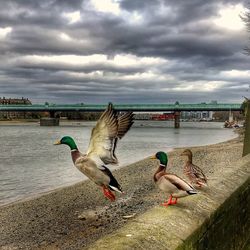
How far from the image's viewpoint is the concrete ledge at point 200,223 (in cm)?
270

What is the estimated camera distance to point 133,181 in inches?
902

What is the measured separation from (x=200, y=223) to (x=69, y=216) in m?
11.7

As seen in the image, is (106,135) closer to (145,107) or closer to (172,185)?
(172,185)

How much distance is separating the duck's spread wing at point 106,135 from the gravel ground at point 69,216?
3633 mm

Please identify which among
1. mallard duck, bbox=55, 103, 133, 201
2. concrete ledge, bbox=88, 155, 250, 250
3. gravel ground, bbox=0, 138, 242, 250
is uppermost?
mallard duck, bbox=55, 103, 133, 201

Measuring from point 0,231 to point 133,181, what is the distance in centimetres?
Answer: 1058

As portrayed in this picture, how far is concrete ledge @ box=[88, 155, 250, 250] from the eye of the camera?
106 inches

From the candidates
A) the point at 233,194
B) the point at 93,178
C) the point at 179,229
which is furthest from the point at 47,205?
the point at 179,229

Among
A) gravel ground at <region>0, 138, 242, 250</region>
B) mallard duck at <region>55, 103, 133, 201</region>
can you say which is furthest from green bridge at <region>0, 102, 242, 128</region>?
mallard duck at <region>55, 103, 133, 201</region>

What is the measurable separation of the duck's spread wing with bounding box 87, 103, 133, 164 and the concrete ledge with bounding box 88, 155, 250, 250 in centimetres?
137

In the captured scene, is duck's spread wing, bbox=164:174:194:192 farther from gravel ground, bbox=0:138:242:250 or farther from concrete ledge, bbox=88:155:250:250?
gravel ground, bbox=0:138:242:250

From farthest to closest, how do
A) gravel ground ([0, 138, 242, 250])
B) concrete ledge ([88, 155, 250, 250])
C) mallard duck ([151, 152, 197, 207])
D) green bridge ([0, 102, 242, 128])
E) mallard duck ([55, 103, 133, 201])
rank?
1. green bridge ([0, 102, 242, 128])
2. gravel ground ([0, 138, 242, 250])
3. mallard duck ([55, 103, 133, 201])
4. mallard duck ([151, 152, 197, 207])
5. concrete ledge ([88, 155, 250, 250])

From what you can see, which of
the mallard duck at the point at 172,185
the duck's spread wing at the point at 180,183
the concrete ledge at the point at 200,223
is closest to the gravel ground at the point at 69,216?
the concrete ledge at the point at 200,223

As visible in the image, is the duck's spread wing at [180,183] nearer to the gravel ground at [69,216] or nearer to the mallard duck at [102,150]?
the mallard duck at [102,150]
